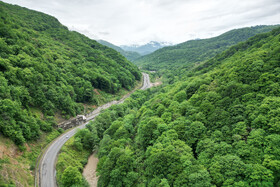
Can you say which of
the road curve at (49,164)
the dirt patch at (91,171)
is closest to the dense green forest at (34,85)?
the road curve at (49,164)

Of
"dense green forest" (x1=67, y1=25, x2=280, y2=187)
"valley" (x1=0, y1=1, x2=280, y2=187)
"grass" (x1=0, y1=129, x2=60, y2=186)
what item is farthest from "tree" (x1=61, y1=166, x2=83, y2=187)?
"grass" (x1=0, y1=129, x2=60, y2=186)

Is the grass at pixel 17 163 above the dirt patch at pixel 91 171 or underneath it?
above

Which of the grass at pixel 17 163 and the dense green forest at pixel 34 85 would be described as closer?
the grass at pixel 17 163

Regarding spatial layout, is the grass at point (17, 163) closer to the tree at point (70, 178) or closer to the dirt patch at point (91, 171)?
the tree at point (70, 178)

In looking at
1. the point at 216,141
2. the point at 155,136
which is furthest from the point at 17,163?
the point at 216,141

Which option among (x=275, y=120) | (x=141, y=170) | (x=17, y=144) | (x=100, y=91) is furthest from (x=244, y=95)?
(x=100, y=91)

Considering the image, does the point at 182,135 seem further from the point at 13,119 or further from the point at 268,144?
the point at 13,119
